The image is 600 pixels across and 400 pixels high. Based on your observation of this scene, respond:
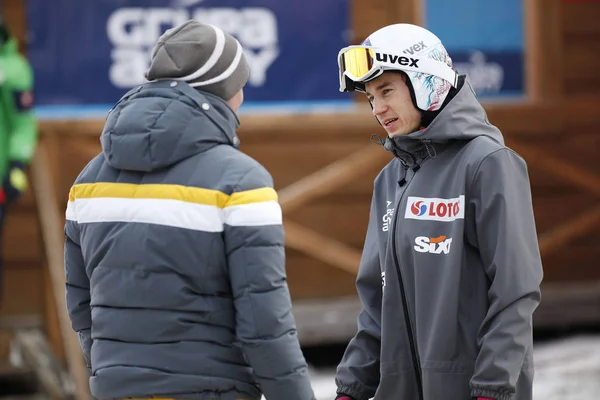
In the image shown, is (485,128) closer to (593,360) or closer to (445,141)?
(445,141)

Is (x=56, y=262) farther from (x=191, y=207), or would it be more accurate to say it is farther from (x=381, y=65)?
(x=381, y=65)

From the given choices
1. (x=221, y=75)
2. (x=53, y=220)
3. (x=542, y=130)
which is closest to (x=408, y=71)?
(x=221, y=75)

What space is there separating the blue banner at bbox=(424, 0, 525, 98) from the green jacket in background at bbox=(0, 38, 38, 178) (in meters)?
3.27

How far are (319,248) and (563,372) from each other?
6.57 feet

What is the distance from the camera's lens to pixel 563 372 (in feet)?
24.0

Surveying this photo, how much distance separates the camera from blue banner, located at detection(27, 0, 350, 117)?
7.87 meters

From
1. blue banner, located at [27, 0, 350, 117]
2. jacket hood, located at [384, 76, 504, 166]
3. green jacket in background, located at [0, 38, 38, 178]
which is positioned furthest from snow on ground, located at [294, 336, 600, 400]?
jacket hood, located at [384, 76, 504, 166]

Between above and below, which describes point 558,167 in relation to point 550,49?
below

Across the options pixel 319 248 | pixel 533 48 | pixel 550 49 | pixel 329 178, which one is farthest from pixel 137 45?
pixel 550 49

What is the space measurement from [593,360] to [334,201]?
2307 millimetres

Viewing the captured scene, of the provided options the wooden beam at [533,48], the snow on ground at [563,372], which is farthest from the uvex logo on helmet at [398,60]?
the wooden beam at [533,48]

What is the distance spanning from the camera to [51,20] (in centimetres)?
786

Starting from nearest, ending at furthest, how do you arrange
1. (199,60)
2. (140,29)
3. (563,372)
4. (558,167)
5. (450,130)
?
(450,130), (199,60), (563,372), (140,29), (558,167)

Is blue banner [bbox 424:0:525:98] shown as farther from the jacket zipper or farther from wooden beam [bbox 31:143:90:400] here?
the jacket zipper
